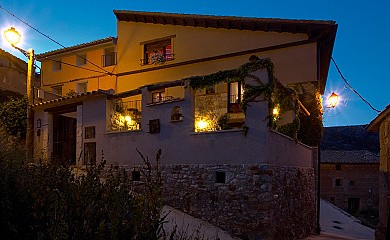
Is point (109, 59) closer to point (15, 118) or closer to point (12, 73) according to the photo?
point (15, 118)

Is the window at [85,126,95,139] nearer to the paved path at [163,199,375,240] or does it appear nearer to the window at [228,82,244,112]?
the paved path at [163,199,375,240]

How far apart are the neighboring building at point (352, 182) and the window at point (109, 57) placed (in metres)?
22.0

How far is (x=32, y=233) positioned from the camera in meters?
3.51

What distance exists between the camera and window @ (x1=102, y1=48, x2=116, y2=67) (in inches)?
750

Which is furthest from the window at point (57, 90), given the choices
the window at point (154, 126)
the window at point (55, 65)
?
the window at point (154, 126)

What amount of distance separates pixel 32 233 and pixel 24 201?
561 mm

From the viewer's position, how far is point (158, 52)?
699 inches

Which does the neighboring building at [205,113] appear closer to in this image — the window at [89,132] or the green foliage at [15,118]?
the window at [89,132]

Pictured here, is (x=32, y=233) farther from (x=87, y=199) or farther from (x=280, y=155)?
(x=280, y=155)

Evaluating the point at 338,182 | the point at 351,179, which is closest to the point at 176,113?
the point at 338,182

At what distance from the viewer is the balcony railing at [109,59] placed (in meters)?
19.0

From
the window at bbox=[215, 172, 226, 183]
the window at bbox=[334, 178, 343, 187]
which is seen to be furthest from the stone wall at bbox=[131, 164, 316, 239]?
the window at bbox=[334, 178, 343, 187]

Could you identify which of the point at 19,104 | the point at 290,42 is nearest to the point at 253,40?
the point at 290,42

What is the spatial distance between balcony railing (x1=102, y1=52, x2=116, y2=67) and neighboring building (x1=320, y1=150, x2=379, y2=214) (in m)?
21.9
